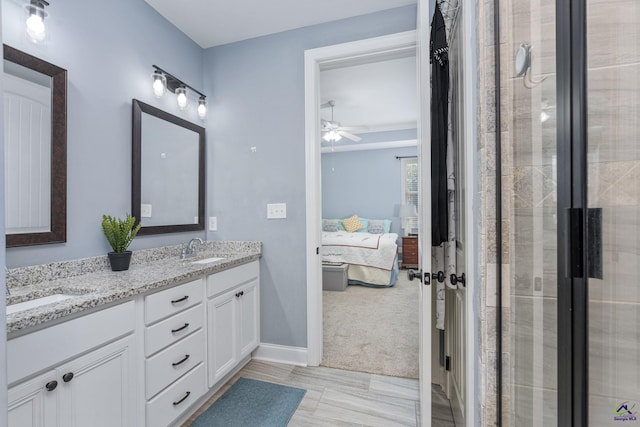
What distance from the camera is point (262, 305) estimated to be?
7.99ft

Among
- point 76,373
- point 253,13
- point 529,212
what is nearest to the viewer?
point 529,212

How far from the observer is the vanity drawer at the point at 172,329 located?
1.39 m

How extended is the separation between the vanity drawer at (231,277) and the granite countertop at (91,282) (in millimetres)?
47

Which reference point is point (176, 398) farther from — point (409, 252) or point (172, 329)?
point (409, 252)

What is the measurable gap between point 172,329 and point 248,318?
784 mm

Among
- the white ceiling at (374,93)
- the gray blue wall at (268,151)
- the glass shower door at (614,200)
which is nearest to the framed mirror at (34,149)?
the gray blue wall at (268,151)

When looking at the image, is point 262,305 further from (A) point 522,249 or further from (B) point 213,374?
(A) point 522,249

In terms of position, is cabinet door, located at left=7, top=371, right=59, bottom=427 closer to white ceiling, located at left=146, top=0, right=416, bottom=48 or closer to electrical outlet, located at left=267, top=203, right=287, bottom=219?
electrical outlet, located at left=267, top=203, right=287, bottom=219

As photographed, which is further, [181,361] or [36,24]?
[181,361]

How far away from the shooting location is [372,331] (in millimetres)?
2877

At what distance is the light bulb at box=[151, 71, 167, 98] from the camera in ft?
6.75

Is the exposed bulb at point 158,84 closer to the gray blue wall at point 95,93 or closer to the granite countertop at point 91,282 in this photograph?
the gray blue wall at point 95,93

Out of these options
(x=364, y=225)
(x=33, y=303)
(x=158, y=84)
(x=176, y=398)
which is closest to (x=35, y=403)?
(x=33, y=303)

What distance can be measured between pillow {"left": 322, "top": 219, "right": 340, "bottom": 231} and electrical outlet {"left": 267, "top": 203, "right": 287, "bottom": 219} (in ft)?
13.9
